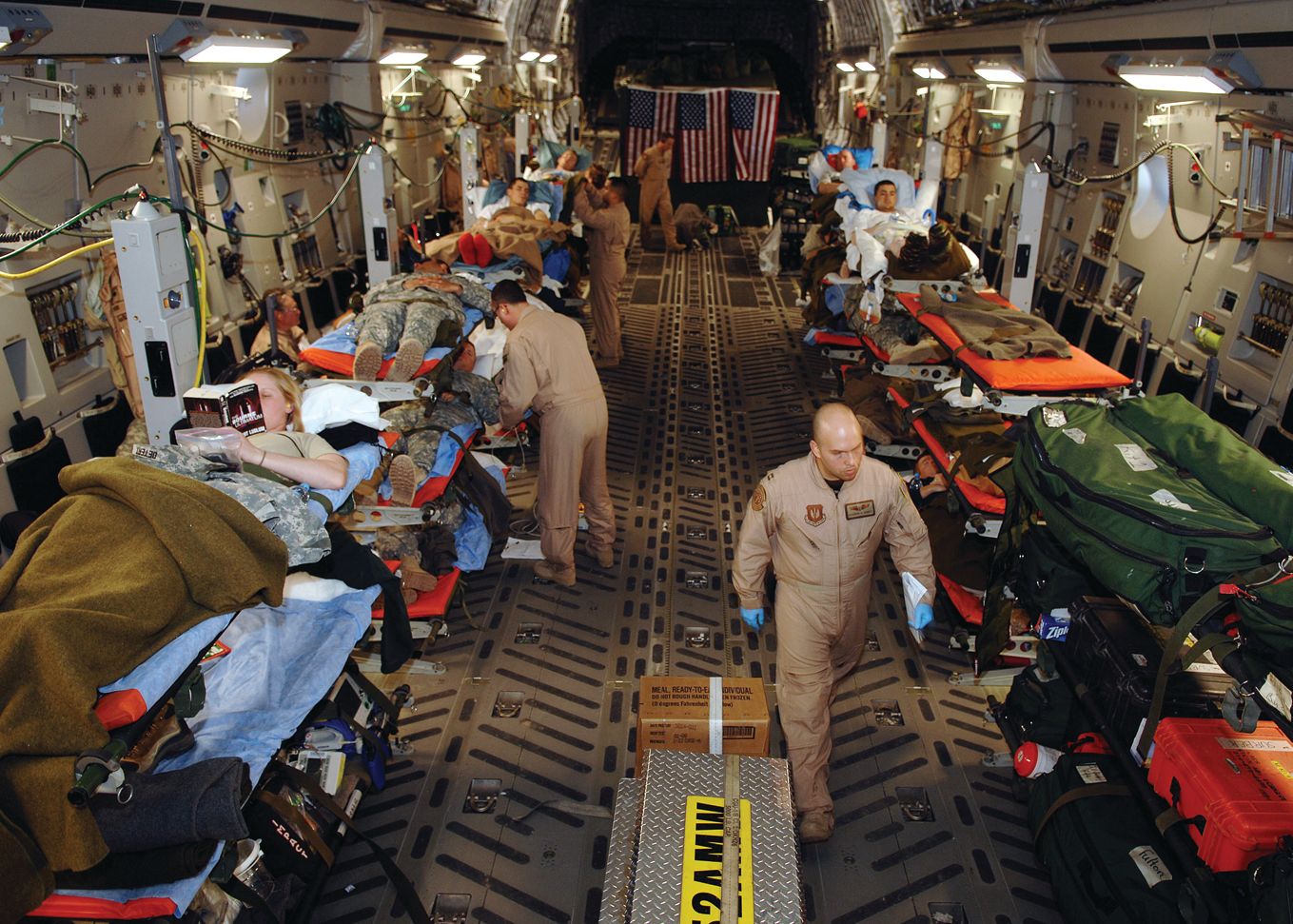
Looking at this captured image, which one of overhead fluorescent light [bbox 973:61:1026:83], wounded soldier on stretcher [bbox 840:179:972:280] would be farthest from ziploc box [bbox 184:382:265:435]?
overhead fluorescent light [bbox 973:61:1026:83]

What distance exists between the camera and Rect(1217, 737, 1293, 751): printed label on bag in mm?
3080

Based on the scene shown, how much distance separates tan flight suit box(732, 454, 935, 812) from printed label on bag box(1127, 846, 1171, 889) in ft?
3.99

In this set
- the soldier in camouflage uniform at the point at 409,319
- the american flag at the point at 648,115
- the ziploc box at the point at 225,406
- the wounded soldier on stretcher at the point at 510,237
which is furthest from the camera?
the american flag at the point at 648,115

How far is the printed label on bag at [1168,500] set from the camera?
3.22 metres

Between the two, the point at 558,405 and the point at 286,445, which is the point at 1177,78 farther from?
the point at 286,445

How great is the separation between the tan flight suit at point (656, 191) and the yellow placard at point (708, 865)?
12.4m

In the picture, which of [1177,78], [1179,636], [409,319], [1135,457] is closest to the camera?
[1179,636]

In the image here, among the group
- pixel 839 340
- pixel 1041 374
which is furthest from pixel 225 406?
pixel 839 340

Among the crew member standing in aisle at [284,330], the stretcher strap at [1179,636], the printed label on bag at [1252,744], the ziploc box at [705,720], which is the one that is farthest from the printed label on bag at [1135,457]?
the crew member standing in aisle at [284,330]

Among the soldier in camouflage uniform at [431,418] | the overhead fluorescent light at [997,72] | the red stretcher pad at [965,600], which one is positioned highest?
the overhead fluorescent light at [997,72]

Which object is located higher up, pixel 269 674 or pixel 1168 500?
pixel 1168 500

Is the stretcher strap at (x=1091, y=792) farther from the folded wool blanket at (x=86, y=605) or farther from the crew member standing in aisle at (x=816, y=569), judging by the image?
the folded wool blanket at (x=86, y=605)

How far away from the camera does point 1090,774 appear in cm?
368

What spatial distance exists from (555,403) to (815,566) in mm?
2354
